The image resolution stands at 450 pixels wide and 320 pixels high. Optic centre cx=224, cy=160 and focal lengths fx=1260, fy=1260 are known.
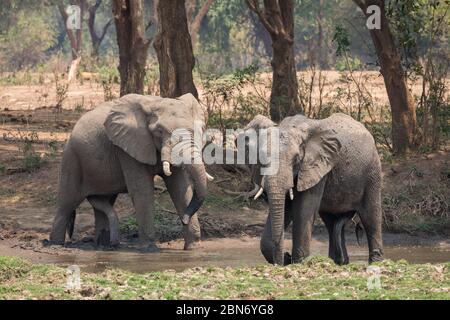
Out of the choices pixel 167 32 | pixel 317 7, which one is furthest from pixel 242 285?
pixel 317 7

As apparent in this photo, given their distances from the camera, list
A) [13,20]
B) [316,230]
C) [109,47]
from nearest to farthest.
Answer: [316,230], [13,20], [109,47]

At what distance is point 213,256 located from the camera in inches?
580

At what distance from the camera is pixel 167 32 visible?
19359 mm

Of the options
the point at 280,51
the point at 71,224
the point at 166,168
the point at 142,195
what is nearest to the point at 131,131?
the point at 142,195

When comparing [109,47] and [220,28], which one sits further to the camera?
[109,47]

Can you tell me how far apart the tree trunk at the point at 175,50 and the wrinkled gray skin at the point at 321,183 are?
5.90 meters

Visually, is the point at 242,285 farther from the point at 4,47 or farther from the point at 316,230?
the point at 4,47

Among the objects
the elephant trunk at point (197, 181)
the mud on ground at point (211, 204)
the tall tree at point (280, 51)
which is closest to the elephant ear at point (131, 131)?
the elephant trunk at point (197, 181)

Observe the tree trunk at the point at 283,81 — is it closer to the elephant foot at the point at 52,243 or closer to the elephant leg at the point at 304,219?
the elephant foot at the point at 52,243

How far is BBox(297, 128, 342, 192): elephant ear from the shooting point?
41.4 ft

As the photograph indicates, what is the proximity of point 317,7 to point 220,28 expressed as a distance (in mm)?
4340

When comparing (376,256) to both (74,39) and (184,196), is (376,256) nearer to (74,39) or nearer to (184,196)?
(184,196)

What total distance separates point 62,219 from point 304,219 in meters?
4.08

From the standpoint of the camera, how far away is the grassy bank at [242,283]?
33.9 ft
